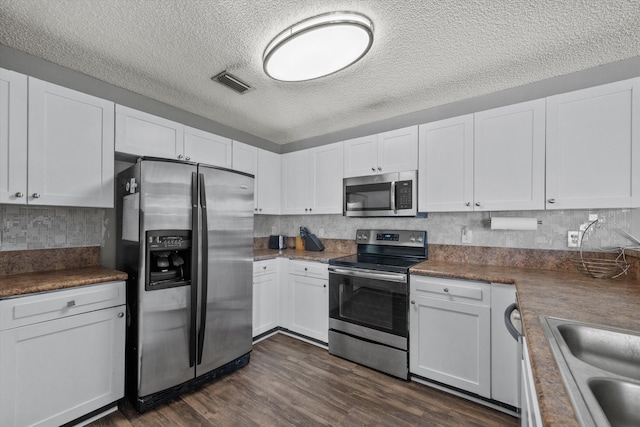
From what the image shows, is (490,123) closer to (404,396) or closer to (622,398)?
(622,398)

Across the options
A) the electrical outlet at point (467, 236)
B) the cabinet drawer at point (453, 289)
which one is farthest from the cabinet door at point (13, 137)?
the electrical outlet at point (467, 236)

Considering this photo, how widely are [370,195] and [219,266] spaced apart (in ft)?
5.24

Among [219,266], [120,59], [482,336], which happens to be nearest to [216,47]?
[120,59]

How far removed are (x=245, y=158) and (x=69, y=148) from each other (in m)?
1.56

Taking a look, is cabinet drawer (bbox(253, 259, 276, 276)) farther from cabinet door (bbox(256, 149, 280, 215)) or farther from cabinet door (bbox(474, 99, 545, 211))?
cabinet door (bbox(474, 99, 545, 211))

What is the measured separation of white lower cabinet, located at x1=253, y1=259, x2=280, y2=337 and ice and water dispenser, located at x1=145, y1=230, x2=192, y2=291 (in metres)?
0.85

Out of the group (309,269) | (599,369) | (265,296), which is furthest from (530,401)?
(265,296)

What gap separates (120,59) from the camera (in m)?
1.92

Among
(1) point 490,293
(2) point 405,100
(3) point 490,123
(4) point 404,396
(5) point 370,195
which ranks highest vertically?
(2) point 405,100

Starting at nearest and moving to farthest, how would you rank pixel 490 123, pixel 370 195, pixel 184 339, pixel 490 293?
pixel 490 293 < pixel 184 339 < pixel 490 123 < pixel 370 195

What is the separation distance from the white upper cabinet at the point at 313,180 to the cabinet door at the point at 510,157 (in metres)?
1.38

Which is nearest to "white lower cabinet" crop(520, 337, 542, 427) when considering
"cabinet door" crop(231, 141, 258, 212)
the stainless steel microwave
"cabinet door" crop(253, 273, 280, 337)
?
the stainless steel microwave

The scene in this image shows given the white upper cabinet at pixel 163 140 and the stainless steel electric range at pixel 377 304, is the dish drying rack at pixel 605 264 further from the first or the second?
the white upper cabinet at pixel 163 140

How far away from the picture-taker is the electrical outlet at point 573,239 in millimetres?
2098
